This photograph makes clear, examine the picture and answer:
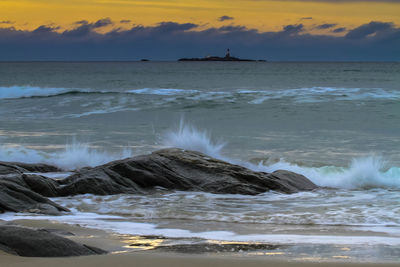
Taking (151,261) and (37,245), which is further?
(37,245)

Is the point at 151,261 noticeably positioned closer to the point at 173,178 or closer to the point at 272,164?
the point at 173,178

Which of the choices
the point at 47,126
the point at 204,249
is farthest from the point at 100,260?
the point at 47,126

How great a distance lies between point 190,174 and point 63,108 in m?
16.4

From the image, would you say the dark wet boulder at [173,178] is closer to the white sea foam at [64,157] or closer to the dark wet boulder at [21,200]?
the dark wet boulder at [21,200]

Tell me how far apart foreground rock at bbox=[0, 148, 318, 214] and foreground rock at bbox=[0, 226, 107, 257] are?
2.56 m

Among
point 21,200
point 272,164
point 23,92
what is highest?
point 23,92

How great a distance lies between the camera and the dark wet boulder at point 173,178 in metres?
6.66

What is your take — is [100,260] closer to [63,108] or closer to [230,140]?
[230,140]

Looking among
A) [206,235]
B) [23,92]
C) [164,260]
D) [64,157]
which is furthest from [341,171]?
[23,92]

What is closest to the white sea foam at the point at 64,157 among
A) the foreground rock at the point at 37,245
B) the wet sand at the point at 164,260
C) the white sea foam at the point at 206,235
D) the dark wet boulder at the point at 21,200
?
the dark wet boulder at the point at 21,200

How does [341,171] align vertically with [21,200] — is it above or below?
below

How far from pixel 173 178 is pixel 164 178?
4.9 inches

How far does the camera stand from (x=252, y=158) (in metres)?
10.3

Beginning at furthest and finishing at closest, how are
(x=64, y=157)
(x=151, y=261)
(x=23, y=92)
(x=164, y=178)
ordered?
(x=23, y=92) < (x=64, y=157) < (x=164, y=178) < (x=151, y=261)
